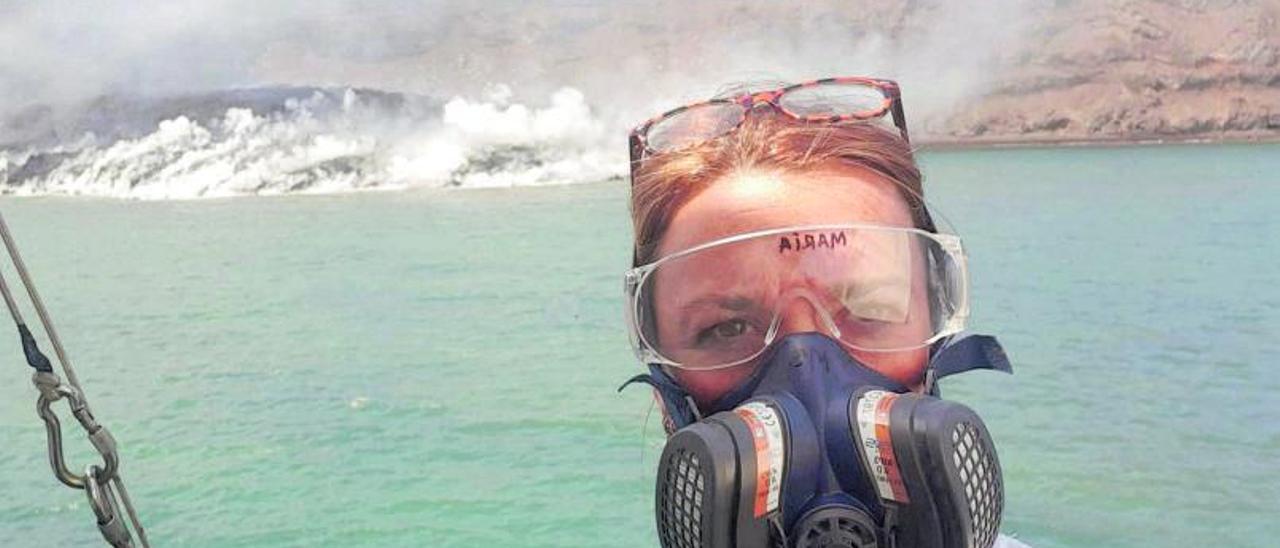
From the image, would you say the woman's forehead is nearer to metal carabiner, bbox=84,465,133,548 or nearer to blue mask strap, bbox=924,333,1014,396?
blue mask strap, bbox=924,333,1014,396

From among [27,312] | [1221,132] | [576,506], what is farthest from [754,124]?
[1221,132]

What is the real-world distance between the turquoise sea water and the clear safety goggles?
16.9 inches

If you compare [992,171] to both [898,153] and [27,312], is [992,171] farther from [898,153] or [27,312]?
[898,153]

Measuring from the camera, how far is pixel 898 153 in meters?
1.20

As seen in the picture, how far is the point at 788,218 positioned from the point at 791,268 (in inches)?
1.9

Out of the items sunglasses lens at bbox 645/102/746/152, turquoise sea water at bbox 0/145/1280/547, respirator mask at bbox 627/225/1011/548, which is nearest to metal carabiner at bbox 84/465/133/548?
respirator mask at bbox 627/225/1011/548

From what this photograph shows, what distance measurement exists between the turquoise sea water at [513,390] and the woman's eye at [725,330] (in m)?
0.51

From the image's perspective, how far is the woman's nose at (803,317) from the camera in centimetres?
114

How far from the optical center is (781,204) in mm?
1159

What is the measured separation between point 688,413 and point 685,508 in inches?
7.2

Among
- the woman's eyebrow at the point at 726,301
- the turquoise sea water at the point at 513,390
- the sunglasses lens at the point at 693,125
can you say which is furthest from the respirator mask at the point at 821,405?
the turquoise sea water at the point at 513,390

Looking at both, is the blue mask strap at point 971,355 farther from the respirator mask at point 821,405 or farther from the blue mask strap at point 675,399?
the blue mask strap at point 675,399

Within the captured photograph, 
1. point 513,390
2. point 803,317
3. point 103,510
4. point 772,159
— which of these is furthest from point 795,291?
point 513,390

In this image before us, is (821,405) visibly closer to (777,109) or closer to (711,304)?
(711,304)
